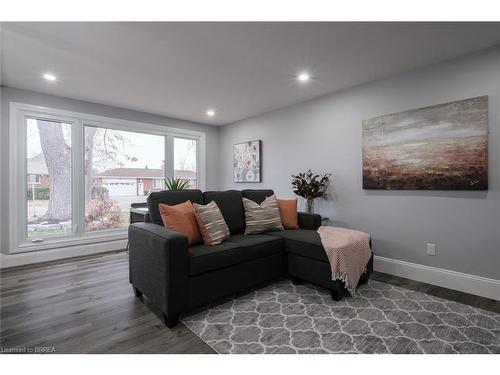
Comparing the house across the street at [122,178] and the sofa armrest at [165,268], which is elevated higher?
the house across the street at [122,178]

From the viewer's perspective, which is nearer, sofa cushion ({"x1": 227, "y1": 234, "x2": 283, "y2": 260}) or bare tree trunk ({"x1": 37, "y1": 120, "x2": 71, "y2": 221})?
sofa cushion ({"x1": 227, "y1": 234, "x2": 283, "y2": 260})

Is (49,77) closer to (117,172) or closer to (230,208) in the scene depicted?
(117,172)

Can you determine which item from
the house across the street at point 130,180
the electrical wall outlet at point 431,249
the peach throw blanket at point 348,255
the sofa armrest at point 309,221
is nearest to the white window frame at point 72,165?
the house across the street at point 130,180

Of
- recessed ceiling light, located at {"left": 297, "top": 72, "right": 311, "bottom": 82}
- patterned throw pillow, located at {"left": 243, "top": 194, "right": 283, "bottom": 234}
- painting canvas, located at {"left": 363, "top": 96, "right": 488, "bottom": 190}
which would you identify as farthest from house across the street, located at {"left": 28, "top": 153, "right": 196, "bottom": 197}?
painting canvas, located at {"left": 363, "top": 96, "right": 488, "bottom": 190}

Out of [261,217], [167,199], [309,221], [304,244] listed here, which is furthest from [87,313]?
[309,221]

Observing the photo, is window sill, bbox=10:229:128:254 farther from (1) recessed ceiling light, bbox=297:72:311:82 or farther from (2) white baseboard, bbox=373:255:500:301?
(2) white baseboard, bbox=373:255:500:301

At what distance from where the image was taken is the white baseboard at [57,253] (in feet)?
11.0

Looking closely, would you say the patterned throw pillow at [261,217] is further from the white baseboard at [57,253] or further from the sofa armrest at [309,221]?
the white baseboard at [57,253]

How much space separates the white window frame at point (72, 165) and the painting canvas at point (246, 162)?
1.18 meters

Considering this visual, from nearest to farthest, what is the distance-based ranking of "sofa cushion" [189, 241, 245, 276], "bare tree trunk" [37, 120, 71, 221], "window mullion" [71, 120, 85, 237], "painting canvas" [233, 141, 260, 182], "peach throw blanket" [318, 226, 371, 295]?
"sofa cushion" [189, 241, 245, 276], "peach throw blanket" [318, 226, 371, 295], "bare tree trunk" [37, 120, 71, 221], "window mullion" [71, 120, 85, 237], "painting canvas" [233, 141, 260, 182]

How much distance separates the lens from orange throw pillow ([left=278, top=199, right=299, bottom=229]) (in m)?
3.21

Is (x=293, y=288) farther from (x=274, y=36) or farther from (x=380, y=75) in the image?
(x=380, y=75)

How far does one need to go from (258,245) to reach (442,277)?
6.40 feet

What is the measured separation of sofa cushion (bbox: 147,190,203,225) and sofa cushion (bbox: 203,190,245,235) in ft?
0.51
